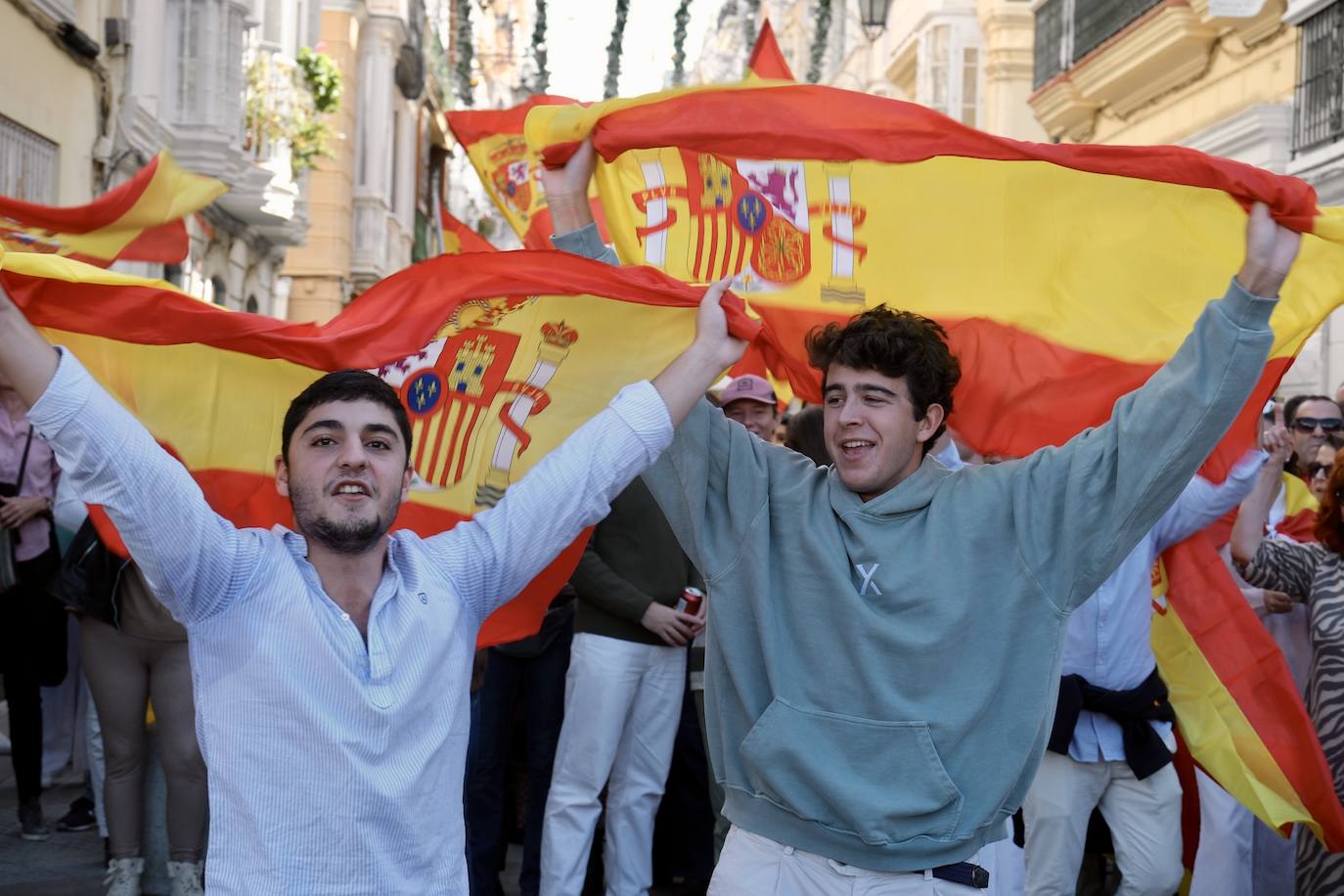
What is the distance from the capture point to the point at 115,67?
15.8 meters

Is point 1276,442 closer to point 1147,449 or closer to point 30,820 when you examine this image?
point 1147,449

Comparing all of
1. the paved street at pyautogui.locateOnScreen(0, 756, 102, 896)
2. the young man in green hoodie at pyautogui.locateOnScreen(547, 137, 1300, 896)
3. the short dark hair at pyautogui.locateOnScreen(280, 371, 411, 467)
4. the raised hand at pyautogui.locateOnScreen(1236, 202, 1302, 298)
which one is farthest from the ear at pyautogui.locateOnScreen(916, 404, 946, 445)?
the paved street at pyautogui.locateOnScreen(0, 756, 102, 896)

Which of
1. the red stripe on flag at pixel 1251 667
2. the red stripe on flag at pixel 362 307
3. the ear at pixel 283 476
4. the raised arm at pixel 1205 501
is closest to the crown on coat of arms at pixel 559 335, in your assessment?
the red stripe on flag at pixel 362 307

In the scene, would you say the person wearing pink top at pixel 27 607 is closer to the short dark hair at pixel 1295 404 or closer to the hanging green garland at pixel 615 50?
the short dark hair at pixel 1295 404

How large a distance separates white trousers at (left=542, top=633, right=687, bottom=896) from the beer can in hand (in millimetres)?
174

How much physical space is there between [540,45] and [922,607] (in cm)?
1214

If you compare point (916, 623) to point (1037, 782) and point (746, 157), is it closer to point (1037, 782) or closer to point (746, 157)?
point (746, 157)

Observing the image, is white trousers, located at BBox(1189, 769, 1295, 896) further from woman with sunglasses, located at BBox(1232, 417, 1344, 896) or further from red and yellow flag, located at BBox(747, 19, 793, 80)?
red and yellow flag, located at BBox(747, 19, 793, 80)

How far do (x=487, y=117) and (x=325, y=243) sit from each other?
73.7 ft

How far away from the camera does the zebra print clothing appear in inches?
223

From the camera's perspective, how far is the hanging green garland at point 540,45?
48.2 feet

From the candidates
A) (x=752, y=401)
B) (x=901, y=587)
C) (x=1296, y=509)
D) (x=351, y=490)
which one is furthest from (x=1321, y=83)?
(x=351, y=490)

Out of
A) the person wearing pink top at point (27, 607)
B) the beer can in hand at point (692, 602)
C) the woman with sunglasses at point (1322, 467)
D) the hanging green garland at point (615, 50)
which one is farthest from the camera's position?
the hanging green garland at point (615, 50)

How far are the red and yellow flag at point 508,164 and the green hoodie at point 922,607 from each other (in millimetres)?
4882
